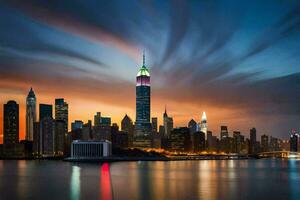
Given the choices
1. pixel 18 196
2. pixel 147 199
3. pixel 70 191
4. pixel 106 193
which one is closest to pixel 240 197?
pixel 147 199

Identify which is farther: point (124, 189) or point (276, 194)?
point (124, 189)

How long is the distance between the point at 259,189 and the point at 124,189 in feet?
69.3

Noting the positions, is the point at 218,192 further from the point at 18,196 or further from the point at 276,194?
the point at 18,196

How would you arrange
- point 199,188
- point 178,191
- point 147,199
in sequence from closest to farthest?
point 147,199, point 178,191, point 199,188

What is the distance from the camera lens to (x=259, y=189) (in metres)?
75.8

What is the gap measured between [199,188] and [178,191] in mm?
6495

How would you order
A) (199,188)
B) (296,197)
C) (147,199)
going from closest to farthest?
(147,199), (296,197), (199,188)

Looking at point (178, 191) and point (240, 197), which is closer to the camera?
point (240, 197)

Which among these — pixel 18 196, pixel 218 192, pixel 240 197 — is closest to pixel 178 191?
pixel 218 192

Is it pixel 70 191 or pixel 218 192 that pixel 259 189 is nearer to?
pixel 218 192

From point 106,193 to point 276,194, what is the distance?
2413 cm

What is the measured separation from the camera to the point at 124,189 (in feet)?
245

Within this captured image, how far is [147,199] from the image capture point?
61.4 metres

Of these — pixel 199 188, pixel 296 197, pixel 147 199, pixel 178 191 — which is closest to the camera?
pixel 147 199
